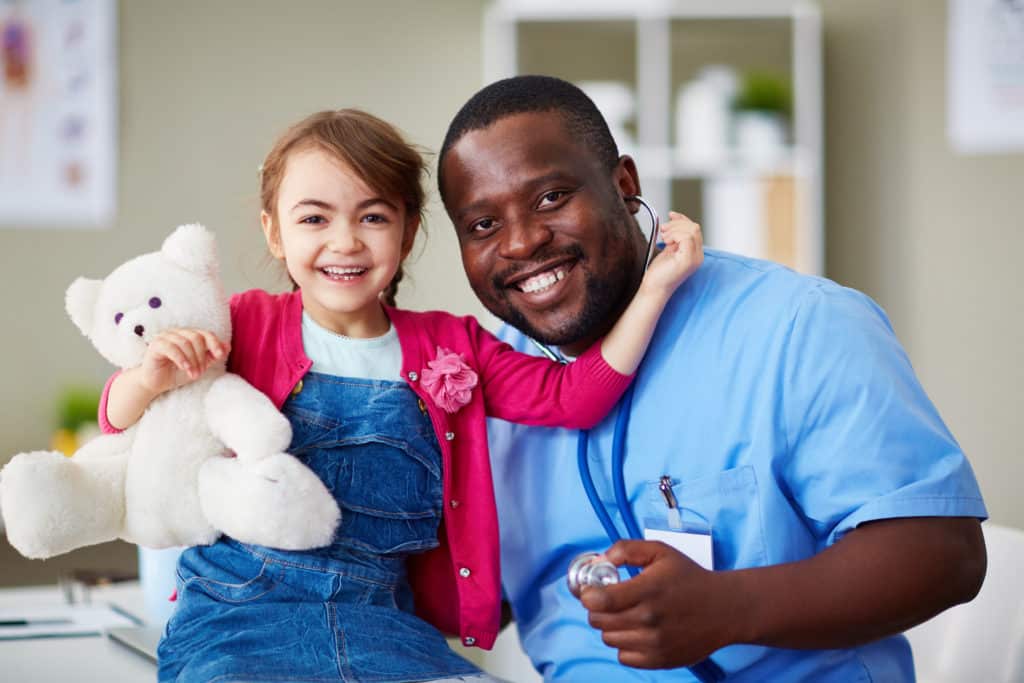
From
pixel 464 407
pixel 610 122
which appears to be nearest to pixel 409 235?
pixel 464 407

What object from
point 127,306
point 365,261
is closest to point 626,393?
point 365,261

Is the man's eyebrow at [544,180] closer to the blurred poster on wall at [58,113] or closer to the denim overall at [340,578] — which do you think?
the denim overall at [340,578]

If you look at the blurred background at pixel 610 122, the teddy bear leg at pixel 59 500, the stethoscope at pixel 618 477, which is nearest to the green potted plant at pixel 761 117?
the blurred background at pixel 610 122

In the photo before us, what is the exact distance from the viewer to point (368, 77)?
372cm

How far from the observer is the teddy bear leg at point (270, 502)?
3.55 feet

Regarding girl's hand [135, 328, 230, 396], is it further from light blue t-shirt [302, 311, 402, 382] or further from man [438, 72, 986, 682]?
man [438, 72, 986, 682]

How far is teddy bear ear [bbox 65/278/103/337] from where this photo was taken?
115cm

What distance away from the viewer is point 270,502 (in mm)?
1078

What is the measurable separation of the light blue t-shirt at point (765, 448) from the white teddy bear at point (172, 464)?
326 mm

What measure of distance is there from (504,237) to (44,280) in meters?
2.77

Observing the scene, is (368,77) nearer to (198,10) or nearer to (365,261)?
(198,10)

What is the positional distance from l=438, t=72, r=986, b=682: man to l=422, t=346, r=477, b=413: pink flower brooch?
0.29 feet

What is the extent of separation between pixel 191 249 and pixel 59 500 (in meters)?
0.30

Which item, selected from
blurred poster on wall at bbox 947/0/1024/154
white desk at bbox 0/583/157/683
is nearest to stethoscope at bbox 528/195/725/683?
white desk at bbox 0/583/157/683
